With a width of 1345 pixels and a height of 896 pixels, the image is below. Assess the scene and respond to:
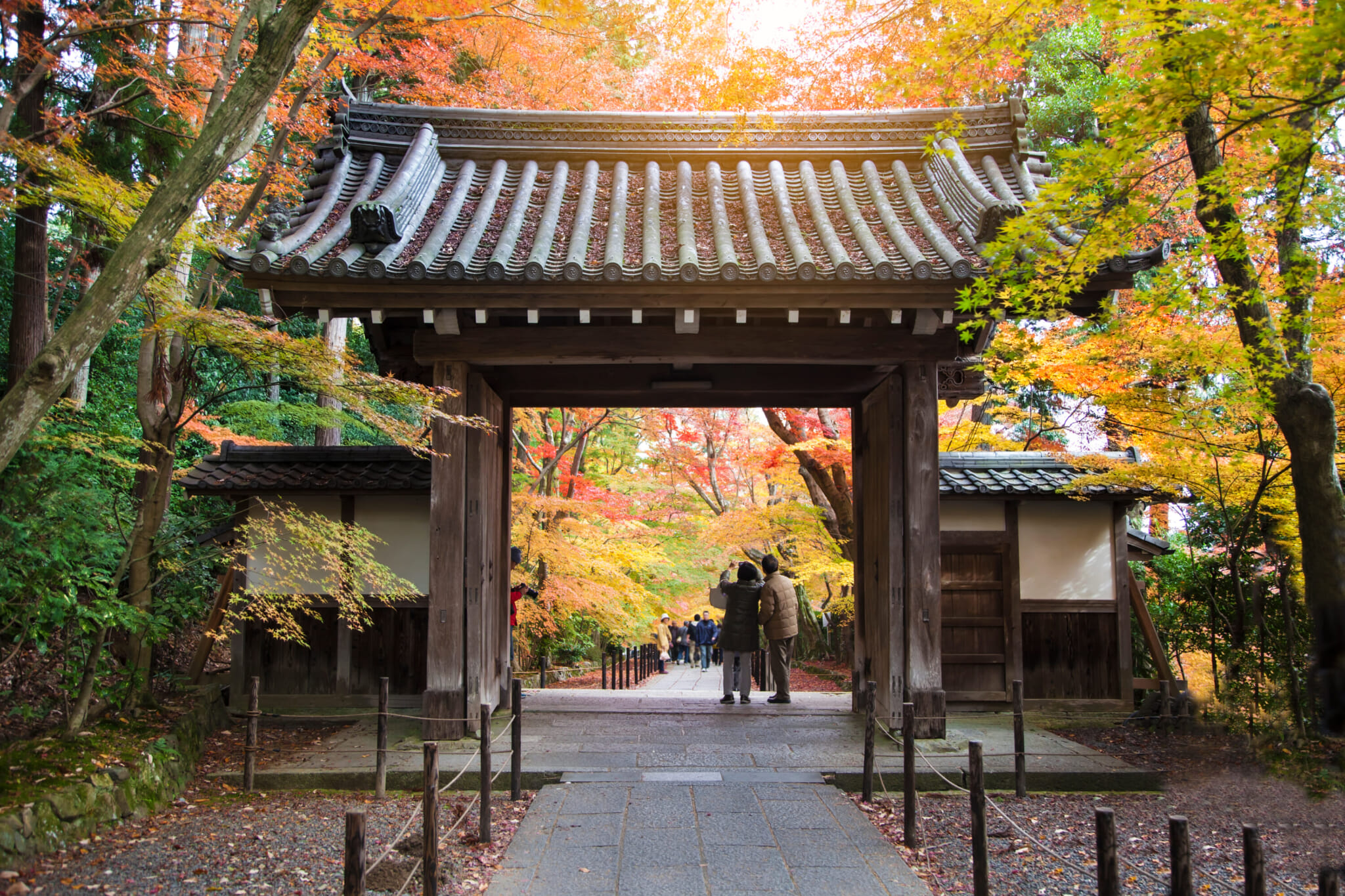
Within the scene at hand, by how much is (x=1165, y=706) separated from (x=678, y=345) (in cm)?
634

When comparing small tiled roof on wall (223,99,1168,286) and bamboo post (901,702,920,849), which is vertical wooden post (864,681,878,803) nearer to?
bamboo post (901,702,920,849)

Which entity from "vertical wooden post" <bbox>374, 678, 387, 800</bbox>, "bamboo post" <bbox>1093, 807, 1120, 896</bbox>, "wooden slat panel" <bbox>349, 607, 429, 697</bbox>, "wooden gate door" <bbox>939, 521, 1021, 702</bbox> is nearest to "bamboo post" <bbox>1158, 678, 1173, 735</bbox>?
"wooden gate door" <bbox>939, 521, 1021, 702</bbox>

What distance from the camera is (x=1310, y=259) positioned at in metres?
5.05

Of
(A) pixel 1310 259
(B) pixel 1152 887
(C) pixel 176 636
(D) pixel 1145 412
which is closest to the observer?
(B) pixel 1152 887

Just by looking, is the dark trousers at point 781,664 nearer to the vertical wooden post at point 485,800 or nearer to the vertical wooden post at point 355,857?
the vertical wooden post at point 485,800

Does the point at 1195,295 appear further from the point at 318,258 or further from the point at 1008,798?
the point at 318,258

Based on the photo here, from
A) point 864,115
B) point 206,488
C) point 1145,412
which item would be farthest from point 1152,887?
point 206,488

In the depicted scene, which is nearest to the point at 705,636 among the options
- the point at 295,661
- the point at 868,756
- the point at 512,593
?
the point at 512,593

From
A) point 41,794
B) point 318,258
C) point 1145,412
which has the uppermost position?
point 318,258

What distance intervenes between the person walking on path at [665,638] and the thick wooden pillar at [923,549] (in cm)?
1672

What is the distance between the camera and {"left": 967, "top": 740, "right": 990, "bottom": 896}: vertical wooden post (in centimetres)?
399

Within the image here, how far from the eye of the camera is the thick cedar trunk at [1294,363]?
16.9ft

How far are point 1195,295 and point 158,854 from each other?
Result: 7.24 m

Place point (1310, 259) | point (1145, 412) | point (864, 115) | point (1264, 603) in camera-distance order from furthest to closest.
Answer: point (864, 115)
point (1264, 603)
point (1145, 412)
point (1310, 259)
